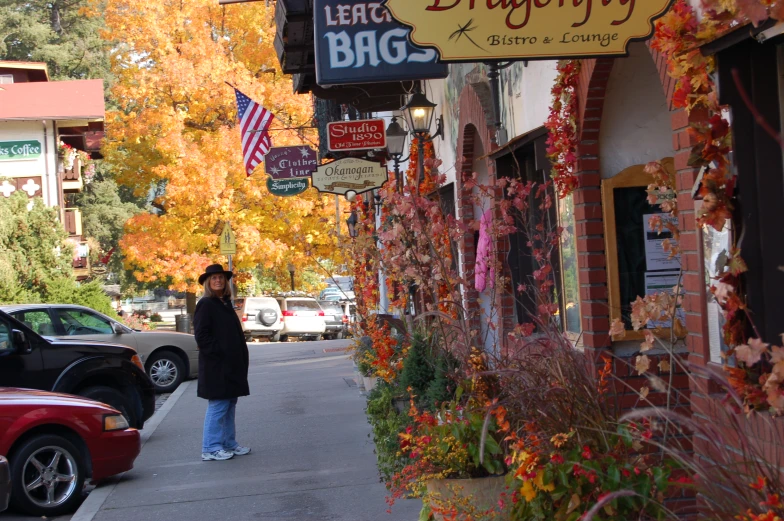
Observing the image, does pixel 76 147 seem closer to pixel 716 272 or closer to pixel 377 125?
pixel 377 125

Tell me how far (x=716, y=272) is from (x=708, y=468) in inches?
49.1

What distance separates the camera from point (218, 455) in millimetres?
8914

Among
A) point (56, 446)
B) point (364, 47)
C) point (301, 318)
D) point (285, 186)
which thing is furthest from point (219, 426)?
point (301, 318)

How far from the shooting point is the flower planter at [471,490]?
4.78 m

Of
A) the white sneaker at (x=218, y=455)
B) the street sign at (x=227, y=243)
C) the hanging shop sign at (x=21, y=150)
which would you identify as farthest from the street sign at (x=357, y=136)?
the hanging shop sign at (x=21, y=150)

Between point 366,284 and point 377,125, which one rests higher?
point 377,125

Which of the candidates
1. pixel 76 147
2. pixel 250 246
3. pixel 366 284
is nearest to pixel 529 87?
pixel 366 284

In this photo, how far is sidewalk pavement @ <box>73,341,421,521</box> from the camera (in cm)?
689

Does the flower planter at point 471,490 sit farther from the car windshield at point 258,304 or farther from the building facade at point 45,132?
the building facade at point 45,132

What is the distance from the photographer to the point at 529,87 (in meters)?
7.43

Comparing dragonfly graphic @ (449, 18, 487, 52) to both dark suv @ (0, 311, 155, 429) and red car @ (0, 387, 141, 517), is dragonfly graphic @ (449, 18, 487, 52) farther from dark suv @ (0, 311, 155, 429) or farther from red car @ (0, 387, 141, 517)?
dark suv @ (0, 311, 155, 429)

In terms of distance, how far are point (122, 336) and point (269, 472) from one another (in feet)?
25.3

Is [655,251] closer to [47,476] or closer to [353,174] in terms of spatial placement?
[47,476]

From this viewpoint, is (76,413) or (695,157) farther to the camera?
(76,413)
